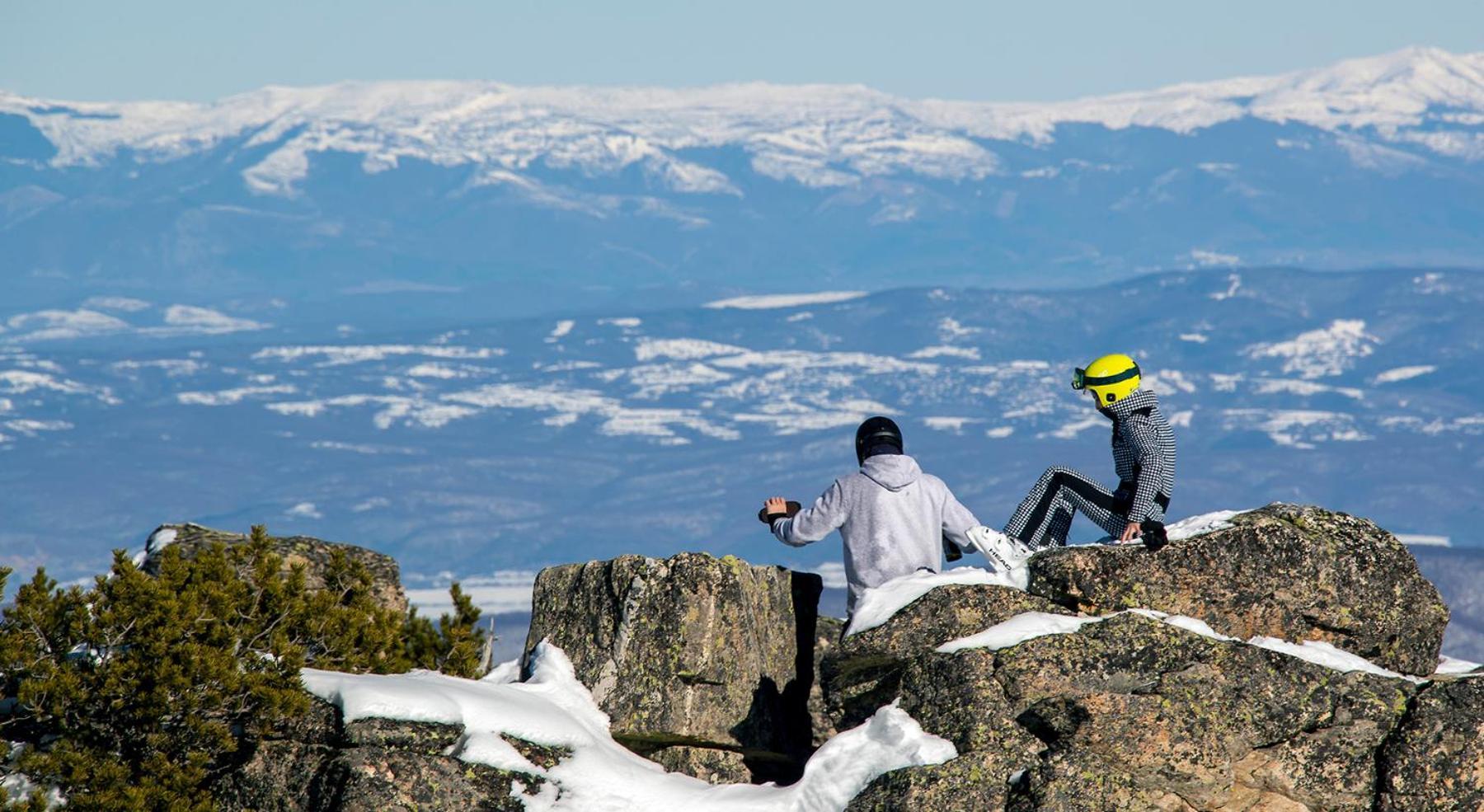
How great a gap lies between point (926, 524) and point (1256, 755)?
4276 millimetres

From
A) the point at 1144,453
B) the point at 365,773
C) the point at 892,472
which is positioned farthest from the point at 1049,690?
the point at 365,773

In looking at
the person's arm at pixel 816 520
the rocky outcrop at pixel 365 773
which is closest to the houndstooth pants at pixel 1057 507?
the person's arm at pixel 816 520

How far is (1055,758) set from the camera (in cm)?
1411

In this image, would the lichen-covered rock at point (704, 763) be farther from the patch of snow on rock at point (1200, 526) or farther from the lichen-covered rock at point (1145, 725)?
the patch of snow on rock at point (1200, 526)

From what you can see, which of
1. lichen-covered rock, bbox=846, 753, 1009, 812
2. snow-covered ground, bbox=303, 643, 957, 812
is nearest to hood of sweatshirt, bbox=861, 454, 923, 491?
snow-covered ground, bbox=303, 643, 957, 812

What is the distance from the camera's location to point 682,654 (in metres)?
16.8

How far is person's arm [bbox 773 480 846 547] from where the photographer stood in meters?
17.3

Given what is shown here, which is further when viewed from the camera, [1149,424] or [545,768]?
[1149,424]

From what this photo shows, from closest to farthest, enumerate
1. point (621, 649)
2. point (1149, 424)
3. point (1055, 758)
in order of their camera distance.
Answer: point (1055, 758) → point (621, 649) → point (1149, 424)

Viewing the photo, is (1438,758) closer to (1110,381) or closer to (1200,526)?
(1200,526)

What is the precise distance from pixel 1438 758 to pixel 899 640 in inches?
180

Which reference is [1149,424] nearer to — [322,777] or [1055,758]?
[1055,758]

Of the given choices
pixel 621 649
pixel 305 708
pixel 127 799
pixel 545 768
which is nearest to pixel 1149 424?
pixel 621 649

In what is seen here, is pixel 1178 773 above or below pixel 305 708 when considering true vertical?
below
